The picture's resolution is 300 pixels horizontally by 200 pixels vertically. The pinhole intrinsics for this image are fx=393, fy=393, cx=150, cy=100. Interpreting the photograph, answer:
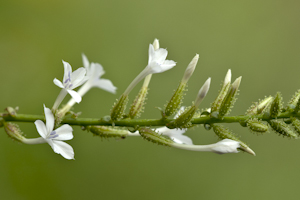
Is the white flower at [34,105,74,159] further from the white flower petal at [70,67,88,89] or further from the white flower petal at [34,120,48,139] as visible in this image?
the white flower petal at [70,67,88,89]

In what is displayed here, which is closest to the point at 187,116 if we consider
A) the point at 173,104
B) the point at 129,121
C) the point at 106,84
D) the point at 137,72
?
the point at 173,104

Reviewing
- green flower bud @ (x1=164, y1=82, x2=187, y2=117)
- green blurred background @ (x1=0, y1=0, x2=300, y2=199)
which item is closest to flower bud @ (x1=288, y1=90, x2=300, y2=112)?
green flower bud @ (x1=164, y1=82, x2=187, y2=117)

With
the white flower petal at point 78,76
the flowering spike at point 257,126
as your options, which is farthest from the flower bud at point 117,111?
the flowering spike at point 257,126

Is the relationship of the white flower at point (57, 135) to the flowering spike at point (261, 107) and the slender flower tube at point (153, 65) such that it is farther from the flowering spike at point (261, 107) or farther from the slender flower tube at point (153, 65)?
the flowering spike at point (261, 107)

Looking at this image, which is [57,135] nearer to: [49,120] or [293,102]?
[49,120]
